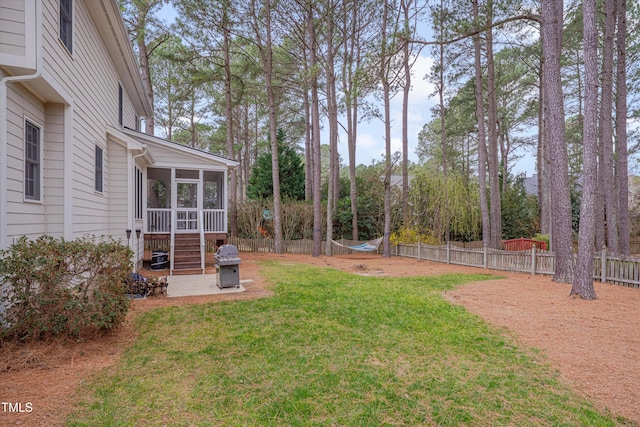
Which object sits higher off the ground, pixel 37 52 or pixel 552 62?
pixel 552 62

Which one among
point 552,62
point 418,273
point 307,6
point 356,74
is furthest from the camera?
point 307,6

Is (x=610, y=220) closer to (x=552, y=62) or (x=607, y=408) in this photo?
(x=552, y=62)

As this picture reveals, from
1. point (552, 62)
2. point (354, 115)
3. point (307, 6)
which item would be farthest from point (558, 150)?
point (354, 115)

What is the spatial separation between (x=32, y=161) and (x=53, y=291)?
2.24 m

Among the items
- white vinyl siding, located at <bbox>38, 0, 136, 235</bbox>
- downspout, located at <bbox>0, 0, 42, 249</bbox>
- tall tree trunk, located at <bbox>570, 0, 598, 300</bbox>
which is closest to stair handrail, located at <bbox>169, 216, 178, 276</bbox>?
white vinyl siding, located at <bbox>38, 0, 136, 235</bbox>

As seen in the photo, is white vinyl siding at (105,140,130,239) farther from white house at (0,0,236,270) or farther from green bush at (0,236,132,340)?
green bush at (0,236,132,340)

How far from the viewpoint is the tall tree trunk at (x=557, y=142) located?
25.0 feet

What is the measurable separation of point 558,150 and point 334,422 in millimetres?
8028

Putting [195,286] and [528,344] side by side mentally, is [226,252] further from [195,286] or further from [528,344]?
[528,344]

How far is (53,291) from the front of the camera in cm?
365

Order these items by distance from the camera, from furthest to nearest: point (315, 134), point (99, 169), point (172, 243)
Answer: point (315, 134) → point (172, 243) → point (99, 169)

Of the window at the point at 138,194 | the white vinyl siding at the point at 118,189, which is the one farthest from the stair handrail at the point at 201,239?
the white vinyl siding at the point at 118,189

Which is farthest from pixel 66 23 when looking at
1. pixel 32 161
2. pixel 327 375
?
pixel 327 375

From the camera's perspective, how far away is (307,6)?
45.8 ft
